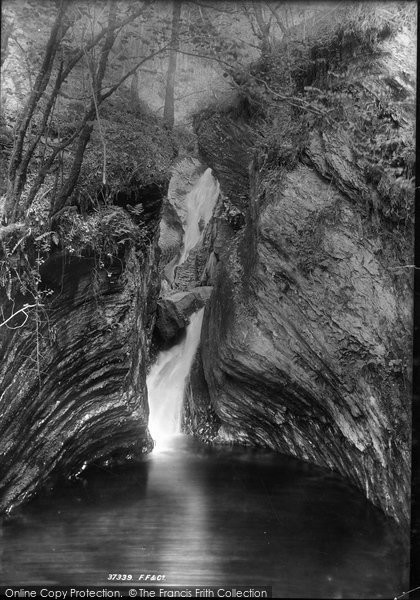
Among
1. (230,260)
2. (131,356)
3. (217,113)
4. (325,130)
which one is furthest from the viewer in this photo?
(230,260)

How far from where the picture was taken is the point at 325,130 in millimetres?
4457

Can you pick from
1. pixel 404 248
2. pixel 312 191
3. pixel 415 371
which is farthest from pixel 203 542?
pixel 312 191

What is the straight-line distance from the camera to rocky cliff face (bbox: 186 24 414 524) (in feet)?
12.6

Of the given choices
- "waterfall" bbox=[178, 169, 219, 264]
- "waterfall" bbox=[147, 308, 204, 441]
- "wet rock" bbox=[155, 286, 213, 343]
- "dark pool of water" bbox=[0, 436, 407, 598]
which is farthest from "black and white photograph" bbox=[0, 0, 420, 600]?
"waterfall" bbox=[178, 169, 219, 264]

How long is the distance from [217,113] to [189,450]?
3824 mm

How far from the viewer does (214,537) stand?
130 inches

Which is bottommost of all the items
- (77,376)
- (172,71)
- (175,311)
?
(77,376)

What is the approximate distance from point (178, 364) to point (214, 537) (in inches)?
138

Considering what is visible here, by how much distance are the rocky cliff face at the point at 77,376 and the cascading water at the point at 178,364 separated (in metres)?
0.75

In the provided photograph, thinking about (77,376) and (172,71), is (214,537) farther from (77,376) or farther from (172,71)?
(172,71)

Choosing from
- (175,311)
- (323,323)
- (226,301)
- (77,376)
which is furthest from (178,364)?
(323,323)

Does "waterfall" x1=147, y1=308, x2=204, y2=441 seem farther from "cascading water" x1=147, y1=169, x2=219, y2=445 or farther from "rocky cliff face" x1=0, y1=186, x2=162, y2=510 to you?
"rocky cliff face" x1=0, y1=186, x2=162, y2=510

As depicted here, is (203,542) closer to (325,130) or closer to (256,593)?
(256,593)

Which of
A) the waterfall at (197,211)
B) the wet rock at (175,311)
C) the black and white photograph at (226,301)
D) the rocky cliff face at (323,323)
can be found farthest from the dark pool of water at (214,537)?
the waterfall at (197,211)
